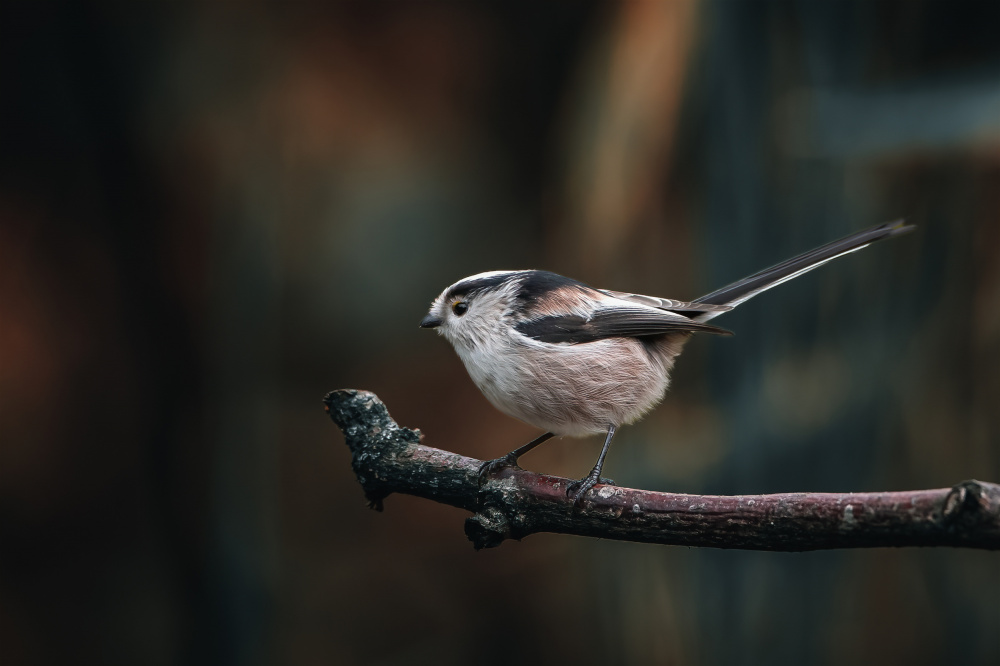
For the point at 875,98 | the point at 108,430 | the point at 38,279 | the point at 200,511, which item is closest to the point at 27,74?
the point at 38,279

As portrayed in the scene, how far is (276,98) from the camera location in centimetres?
477

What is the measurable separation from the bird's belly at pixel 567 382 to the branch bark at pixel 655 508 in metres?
0.21

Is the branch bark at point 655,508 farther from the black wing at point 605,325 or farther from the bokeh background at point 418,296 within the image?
the bokeh background at point 418,296

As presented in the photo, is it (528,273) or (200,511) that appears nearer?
(528,273)

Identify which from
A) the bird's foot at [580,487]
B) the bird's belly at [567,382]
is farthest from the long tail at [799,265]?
the bird's foot at [580,487]

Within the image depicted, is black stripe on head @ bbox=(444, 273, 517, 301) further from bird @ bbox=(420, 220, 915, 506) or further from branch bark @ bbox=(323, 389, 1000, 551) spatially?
branch bark @ bbox=(323, 389, 1000, 551)

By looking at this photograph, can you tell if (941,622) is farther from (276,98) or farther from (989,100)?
(276,98)

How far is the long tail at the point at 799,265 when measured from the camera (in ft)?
6.78

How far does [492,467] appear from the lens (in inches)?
78.4

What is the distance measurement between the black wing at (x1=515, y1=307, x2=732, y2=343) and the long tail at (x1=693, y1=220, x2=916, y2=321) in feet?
0.61

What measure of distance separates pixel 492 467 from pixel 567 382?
0.32 metres

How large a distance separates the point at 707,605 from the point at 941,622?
1195 mm

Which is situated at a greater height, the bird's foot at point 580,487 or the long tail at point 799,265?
the long tail at point 799,265

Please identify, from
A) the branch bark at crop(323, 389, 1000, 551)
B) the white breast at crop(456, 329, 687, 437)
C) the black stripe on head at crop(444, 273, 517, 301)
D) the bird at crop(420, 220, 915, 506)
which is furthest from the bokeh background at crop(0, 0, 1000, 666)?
the branch bark at crop(323, 389, 1000, 551)
